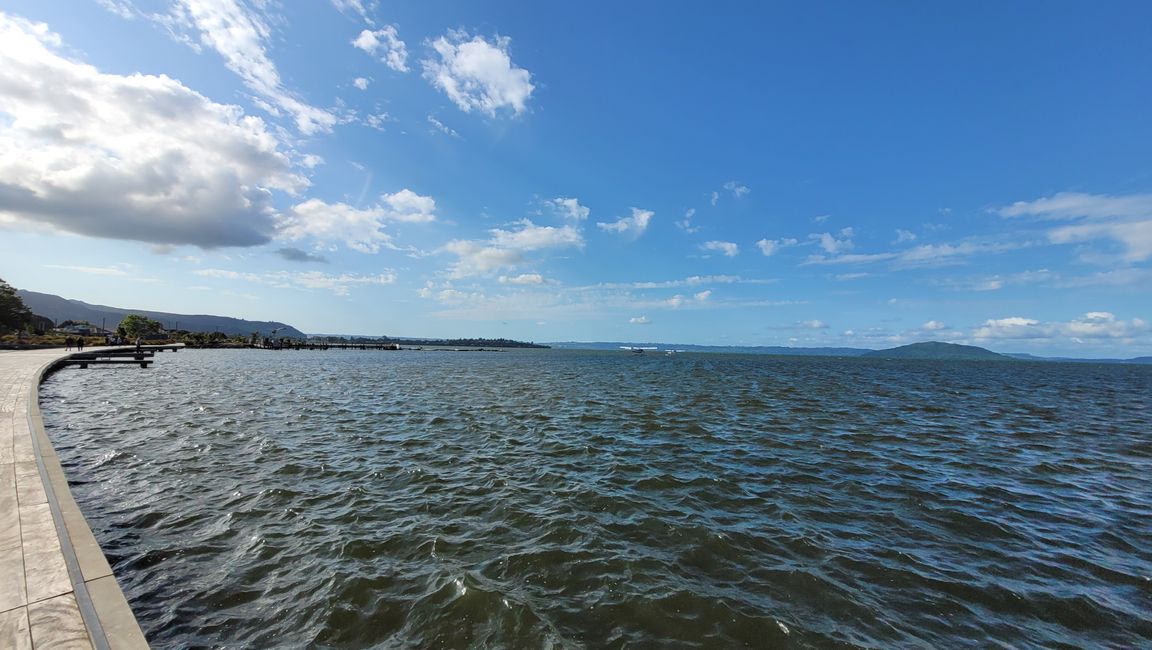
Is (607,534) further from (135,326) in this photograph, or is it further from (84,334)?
(135,326)

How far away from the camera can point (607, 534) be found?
29.1ft

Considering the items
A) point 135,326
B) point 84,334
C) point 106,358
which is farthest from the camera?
point 135,326

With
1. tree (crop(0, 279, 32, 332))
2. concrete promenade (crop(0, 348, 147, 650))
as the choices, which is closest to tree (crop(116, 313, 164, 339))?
tree (crop(0, 279, 32, 332))

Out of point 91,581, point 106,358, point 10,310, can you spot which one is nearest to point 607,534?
point 91,581

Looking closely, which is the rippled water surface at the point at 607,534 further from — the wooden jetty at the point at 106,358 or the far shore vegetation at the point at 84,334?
the far shore vegetation at the point at 84,334

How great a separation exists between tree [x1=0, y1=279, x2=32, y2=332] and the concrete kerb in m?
120

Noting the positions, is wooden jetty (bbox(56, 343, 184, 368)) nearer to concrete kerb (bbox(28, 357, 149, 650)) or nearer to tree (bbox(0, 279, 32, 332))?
concrete kerb (bbox(28, 357, 149, 650))

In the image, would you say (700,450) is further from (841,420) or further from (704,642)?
(841,420)

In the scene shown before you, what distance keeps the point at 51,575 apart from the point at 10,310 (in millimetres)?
130644

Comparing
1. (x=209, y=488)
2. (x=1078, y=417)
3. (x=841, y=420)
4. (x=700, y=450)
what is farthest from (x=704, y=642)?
(x=1078, y=417)

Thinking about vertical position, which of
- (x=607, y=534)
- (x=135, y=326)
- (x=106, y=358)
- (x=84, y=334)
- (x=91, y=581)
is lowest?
(x=607, y=534)

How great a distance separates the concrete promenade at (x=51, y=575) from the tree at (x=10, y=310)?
11859 centimetres

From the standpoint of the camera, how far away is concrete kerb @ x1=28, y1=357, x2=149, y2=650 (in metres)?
4.30

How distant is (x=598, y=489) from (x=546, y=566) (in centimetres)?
411
